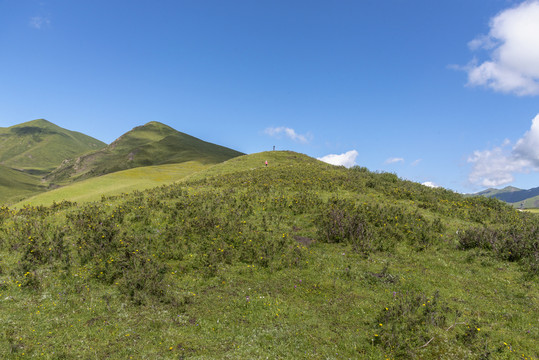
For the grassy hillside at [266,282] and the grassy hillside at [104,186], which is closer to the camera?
the grassy hillside at [266,282]

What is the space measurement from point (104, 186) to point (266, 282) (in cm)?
4666

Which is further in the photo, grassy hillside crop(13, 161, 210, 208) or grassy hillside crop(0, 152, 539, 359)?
grassy hillside crop(13, 161, 210, 208)

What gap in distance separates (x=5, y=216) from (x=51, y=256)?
36.3ft

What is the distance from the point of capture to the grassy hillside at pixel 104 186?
1541 inches

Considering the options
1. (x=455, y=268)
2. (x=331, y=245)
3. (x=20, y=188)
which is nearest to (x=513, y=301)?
(x=455, y=268)

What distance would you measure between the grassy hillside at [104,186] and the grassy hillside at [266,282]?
20070 millimetres

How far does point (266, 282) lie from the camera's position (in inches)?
490

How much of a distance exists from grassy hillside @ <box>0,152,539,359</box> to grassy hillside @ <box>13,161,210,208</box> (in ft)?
65.8

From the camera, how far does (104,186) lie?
158 feet

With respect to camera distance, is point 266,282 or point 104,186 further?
point 104,186

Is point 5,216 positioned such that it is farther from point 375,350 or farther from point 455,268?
point 455,268

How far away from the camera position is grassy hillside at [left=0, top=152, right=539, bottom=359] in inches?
340

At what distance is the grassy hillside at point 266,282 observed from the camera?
28.3ft

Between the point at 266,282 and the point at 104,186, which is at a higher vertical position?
the point at 104,186
